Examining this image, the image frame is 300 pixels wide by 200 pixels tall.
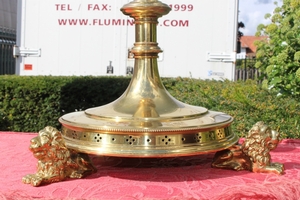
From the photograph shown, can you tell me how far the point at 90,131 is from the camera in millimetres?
1194

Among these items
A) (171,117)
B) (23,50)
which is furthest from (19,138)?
(23,50)

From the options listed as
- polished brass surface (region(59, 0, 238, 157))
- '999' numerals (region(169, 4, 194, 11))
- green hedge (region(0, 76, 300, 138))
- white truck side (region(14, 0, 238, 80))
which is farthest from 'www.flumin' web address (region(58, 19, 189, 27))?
polished brass surface (region(59, 0, 238, 157))

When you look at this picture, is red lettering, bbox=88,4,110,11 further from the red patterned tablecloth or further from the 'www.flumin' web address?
the red patterned tablecloth

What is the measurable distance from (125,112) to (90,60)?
4.01 meters

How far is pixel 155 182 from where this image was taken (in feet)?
3.86

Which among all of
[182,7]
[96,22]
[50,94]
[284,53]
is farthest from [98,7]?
[284,53]

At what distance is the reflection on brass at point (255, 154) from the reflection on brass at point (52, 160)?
1.54 feet

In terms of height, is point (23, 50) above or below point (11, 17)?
below

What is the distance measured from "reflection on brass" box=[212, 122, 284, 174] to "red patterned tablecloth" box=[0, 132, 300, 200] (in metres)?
0.03

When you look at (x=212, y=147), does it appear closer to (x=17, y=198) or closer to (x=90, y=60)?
(x=17, y=198)

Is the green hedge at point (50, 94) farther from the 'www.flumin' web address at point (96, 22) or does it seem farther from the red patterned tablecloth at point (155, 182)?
the red patterned tablecloth at point (155, 182)

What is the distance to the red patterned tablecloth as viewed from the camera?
1.04m

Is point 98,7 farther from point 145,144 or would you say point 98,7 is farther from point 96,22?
point 145,144

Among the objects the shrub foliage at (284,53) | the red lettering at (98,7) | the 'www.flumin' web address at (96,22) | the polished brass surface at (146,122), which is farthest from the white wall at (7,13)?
the polished brass surface at (146,122)
